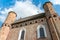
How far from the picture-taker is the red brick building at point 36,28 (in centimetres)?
1277

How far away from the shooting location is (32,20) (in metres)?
16.1

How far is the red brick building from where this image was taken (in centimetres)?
1277

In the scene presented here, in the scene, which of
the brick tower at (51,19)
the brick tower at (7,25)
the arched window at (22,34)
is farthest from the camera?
the brick tower at (7,25)

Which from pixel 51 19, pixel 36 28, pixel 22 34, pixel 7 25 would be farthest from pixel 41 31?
pixel 7 25

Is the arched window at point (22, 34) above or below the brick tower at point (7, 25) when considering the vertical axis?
below

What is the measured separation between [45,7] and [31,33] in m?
4.92

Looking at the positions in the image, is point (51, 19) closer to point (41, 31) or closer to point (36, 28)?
point (41, 31)

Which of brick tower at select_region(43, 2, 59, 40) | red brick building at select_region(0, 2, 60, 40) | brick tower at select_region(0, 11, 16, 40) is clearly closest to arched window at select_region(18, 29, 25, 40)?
red brick building at select_region(0, 2, 60, 40)

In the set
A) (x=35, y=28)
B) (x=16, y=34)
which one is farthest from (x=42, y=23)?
(x=16, y=34)

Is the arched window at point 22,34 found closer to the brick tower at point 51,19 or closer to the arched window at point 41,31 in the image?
the arched window at point 41,31

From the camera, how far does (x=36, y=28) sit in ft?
47.5

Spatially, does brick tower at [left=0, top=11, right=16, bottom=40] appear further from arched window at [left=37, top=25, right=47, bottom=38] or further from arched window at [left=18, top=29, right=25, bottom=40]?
arched window at [left=37, top=25, right=47, bottom=38]

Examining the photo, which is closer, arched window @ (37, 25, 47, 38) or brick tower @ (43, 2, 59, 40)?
brick tower @ (43, 2, 59, 40)

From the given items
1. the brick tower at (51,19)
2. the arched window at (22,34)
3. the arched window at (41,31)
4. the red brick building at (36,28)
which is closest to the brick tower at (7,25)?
the red brick building at (36,28)
